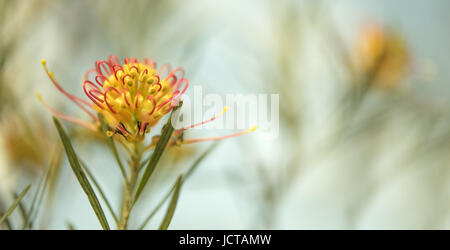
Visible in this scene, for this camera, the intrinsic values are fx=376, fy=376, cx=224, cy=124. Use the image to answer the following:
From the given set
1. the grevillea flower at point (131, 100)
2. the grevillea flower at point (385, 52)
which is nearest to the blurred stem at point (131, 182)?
the grevillea flower at point (131, 100)

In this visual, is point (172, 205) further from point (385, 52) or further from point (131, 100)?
point (385, 52)

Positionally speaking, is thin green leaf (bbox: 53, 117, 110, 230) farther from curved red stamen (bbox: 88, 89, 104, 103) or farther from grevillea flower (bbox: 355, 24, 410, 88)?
grevillea flower (bbox: 355, 24, 410, 88)

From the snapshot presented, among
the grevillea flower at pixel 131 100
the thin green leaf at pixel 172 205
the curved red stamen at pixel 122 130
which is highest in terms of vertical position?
the grevillea flower at pixel 131 100

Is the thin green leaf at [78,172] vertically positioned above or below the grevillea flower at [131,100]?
below

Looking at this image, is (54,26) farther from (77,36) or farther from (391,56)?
(391,56)

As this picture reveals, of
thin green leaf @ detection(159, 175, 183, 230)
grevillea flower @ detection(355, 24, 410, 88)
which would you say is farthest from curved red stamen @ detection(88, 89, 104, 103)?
grevillea flower @ detection(355, 24, 410, 88)

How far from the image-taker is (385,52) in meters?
0.83

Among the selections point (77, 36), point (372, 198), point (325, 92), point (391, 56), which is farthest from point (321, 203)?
point (77, 36)

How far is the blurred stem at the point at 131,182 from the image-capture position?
0.29m

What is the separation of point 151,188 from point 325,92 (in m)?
0.45

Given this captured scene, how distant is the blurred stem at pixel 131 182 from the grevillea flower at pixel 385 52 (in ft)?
2.01

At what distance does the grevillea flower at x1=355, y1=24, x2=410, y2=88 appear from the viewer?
0.85m

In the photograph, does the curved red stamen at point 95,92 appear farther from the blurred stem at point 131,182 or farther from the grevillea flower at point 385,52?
the grevillea flower at point 385,52

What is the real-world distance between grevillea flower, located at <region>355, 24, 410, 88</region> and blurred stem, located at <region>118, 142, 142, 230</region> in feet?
2.01
